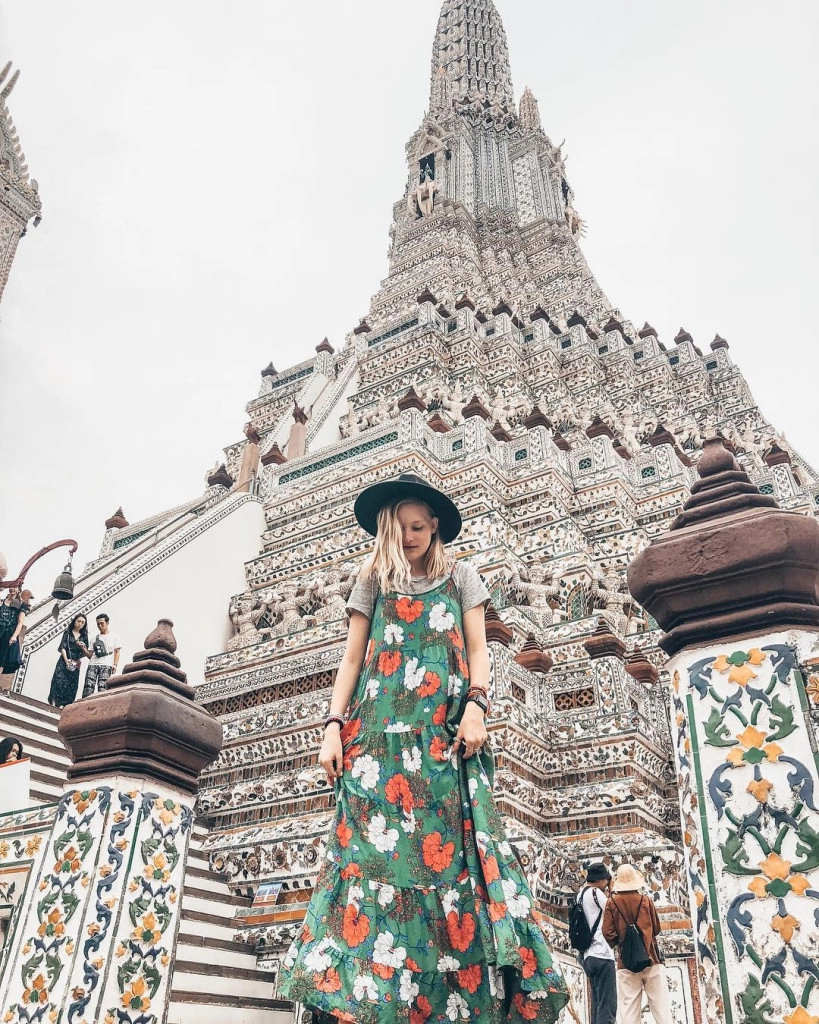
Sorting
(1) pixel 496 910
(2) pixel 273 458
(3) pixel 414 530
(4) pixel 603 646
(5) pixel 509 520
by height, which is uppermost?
(2) pixel 273 458

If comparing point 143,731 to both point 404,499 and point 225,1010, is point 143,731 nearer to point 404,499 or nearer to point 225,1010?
point 404,499

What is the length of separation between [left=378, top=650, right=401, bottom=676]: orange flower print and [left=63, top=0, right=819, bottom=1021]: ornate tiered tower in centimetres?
352

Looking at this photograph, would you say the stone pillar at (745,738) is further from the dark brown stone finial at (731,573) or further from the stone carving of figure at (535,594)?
the stone carving of figure at (535,594)

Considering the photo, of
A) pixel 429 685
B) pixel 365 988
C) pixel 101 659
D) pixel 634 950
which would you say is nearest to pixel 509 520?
pixel 101 659

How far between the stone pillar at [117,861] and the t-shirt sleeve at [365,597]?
113 cm

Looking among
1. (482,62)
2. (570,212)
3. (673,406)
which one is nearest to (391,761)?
(673,406)

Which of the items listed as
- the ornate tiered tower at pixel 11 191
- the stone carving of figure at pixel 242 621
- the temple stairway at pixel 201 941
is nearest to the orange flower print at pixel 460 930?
the temple stairway at pixel 201 941

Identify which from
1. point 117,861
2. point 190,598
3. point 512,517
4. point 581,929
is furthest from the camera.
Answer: point 512,517

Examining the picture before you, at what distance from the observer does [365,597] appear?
290 centimetres

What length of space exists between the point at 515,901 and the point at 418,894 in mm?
255

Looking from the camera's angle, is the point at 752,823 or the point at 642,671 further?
the point at 642,671

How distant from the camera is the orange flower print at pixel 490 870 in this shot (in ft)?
7.48

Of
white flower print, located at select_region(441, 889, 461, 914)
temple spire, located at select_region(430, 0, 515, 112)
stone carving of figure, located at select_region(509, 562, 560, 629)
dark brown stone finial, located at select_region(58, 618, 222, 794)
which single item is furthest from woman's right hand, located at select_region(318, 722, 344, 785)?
temple spire, located at select_region(430, 0, 515, 112)

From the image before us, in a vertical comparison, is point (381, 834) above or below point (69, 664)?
below
